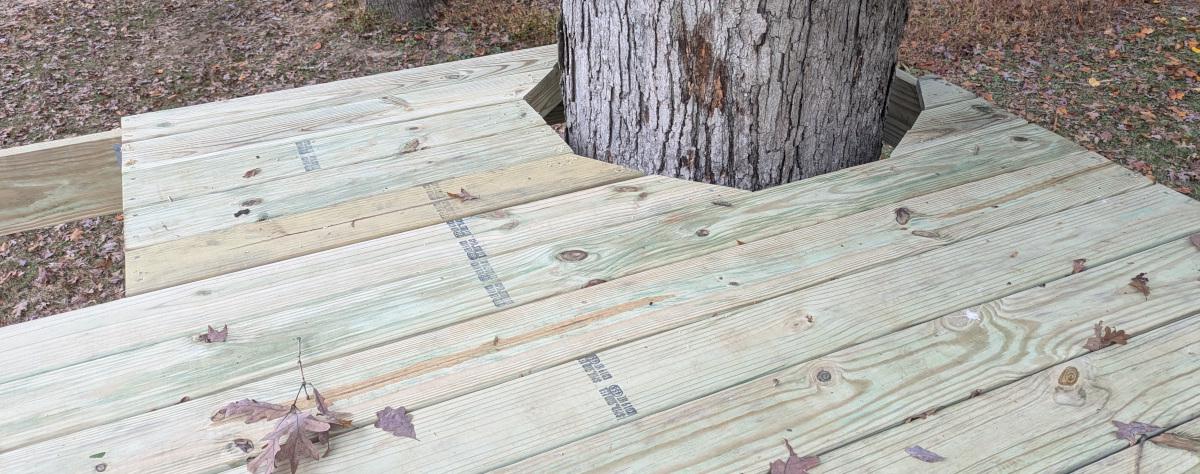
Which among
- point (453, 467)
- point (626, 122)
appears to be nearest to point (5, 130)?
point (626, 122)

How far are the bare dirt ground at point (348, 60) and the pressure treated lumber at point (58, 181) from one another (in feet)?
8.70

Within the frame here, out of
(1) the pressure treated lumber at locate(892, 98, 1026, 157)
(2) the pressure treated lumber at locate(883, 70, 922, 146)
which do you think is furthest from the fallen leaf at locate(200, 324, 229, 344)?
(2) the pressure treated lumber at locate(883, 70, 922, 146)

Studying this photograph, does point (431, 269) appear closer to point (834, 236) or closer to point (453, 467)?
point (453, 467)

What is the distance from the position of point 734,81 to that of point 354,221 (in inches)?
40.7

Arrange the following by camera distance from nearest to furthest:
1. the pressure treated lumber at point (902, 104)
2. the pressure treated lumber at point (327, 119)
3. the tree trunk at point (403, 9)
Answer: the pressure treated lumber at point (327, 119) → the pressure treated lumber at point (902, 104) → the tree trunk at point (403, 9)

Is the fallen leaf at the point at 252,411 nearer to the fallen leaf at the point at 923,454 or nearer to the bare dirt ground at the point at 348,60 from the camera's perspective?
the fallen leaf at the point at 923,454

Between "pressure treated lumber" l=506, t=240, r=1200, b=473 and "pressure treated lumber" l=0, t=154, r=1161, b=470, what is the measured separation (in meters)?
0.19

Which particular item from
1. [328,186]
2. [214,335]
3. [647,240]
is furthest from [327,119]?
[647,240]

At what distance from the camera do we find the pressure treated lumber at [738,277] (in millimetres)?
1470

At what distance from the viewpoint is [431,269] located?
5.75 feet

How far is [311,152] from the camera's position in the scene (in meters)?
2.26

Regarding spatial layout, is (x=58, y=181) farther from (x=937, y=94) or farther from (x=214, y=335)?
(x=937, y=94)

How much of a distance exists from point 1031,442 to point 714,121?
3.74 feet

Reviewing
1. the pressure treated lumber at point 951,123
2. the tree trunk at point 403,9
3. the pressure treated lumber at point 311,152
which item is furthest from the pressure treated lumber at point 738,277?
the tree trunk at point 403,9
